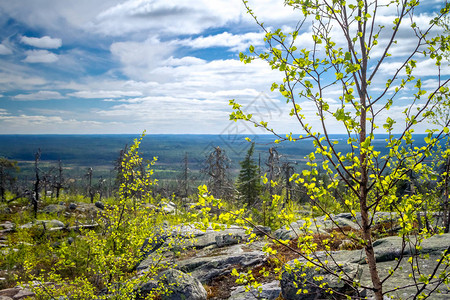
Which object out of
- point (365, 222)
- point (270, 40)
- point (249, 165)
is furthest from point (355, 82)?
point (249, 165)

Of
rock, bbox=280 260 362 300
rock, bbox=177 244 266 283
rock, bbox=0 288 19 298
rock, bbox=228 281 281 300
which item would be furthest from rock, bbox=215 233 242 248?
rock, bbox=0 288 19 298

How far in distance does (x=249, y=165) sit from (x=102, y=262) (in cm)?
2530

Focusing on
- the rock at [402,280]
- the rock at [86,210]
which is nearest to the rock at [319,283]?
the rock at [402,280]

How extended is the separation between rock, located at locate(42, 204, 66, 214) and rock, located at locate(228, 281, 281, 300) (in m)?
25.4

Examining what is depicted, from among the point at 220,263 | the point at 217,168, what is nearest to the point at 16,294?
the point at 220,263

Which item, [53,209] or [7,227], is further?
[53,209]

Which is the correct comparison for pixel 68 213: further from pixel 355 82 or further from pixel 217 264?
pixel 355 82

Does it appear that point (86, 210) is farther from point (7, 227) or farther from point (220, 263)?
point (220, 263)

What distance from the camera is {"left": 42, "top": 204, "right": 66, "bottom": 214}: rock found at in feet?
87.9

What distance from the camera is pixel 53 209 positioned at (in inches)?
1080

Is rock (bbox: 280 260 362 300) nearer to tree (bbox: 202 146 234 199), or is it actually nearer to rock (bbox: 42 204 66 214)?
tree (bbox: 202 146 234 199)

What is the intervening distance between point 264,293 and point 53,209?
2764cm

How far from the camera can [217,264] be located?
384 inches

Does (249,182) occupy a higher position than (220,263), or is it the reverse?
(220,263)
